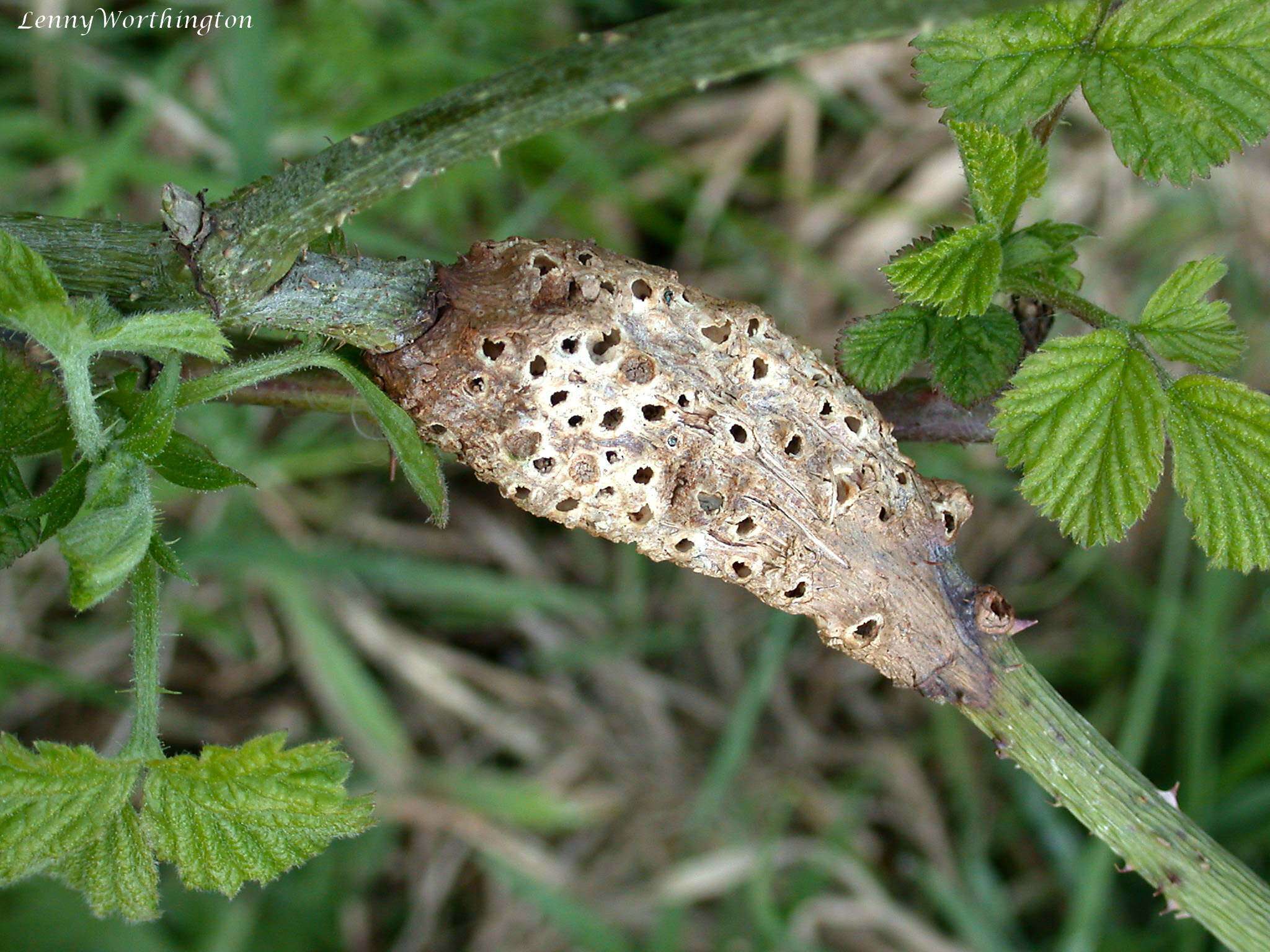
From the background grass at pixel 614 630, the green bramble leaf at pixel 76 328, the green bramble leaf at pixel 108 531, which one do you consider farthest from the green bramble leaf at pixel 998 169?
the background grass at pixel 614 630

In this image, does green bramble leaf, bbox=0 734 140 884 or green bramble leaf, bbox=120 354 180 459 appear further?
green bramble leaf, bbox=0 734 140 884

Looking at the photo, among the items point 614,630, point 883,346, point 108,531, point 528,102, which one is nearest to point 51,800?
point 108,531

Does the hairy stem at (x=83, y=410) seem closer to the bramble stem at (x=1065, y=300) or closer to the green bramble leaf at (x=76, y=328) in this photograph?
the green bramble leaf at (x=76, y=328)

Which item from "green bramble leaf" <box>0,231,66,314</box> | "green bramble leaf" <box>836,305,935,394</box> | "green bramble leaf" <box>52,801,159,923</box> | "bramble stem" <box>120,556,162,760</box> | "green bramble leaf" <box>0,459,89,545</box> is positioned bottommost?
"green bramble leaf" <box>52,801,159,923</box>

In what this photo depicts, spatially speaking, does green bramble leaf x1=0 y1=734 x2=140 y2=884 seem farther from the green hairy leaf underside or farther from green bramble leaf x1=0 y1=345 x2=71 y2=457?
green bramble leaf x1=0 y1=345 x2=71 y2=457

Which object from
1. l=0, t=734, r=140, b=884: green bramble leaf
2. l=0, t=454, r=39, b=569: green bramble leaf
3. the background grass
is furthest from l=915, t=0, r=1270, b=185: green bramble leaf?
the background grass

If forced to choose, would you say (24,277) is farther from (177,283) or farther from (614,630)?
(614,630)
